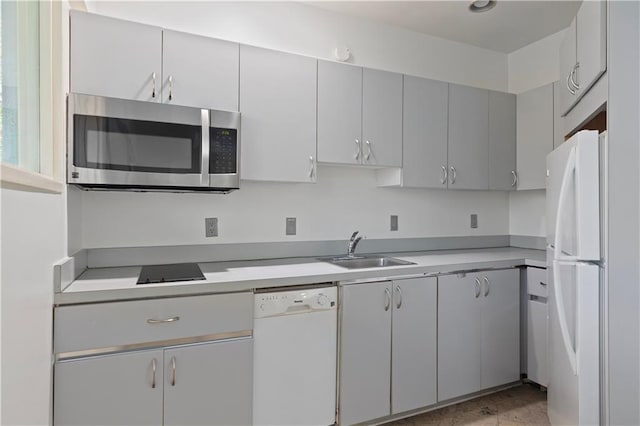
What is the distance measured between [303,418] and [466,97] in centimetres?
243

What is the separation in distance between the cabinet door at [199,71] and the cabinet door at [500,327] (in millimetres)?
1943

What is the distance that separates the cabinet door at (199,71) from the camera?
188cm

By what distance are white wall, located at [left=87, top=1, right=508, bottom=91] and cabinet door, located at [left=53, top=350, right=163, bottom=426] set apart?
185cm

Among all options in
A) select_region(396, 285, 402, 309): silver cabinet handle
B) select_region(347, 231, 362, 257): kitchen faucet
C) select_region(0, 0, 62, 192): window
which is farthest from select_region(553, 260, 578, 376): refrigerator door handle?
select_region(0, 0, 62, 192): window

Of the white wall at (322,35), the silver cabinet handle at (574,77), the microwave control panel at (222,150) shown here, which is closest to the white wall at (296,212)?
the microwave control panel at (222,150)

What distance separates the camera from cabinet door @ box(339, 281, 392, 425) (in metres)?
1.97

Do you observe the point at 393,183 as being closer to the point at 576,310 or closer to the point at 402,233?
the point at 402,233

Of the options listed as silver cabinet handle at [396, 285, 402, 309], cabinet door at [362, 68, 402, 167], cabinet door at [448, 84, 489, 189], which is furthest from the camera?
cabinet door at [448, 84, 489, 189]

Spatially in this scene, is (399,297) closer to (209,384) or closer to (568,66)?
(209,384)

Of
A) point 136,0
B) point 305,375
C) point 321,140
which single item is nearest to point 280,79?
point 321,140

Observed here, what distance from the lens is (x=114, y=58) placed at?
5.80 ft

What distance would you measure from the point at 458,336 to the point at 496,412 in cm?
54

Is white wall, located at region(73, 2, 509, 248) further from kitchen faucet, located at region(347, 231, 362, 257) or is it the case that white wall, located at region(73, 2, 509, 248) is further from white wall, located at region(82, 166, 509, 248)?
kitchen faucet, located at region(347, 231, 362, 257)

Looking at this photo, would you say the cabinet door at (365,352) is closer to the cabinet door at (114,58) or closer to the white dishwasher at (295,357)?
the white dishwasher at (295,357)
